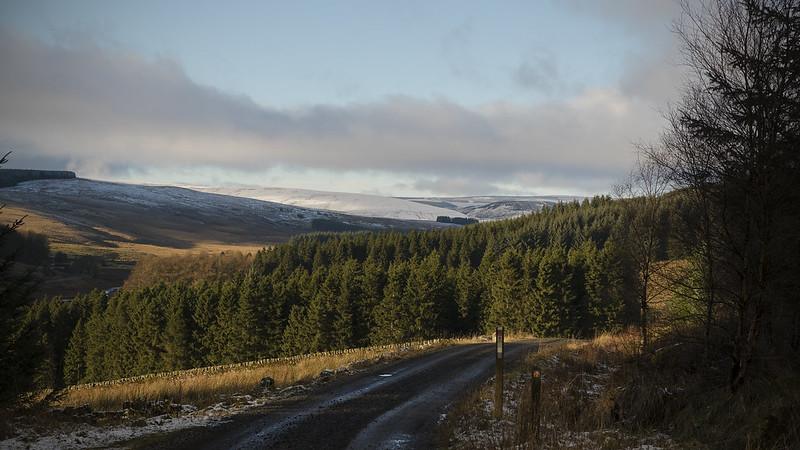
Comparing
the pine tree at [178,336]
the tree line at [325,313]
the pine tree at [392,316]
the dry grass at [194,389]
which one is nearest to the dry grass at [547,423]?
the dry grass at [194,389]

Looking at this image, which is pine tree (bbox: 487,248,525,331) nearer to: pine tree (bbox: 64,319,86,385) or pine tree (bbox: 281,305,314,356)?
pine tree (bbox: 281,305,314,356)

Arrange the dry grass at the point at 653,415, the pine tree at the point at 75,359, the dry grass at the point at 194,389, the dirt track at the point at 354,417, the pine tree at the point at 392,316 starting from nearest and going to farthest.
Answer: the dry grass at the point at 653,415 < the dirt track at the point at 354,417 < the dry grass at the point at 194,389 < the pine tree at the point at 392,316 < the pine tree at the point at 75,359

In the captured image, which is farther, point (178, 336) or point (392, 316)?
point (178, 336)

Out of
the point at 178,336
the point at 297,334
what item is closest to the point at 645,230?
the point at 297,334

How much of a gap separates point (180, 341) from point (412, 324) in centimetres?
3372

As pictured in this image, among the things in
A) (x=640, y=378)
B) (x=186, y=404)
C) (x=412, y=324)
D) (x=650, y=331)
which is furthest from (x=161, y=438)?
(x=412, y=324)

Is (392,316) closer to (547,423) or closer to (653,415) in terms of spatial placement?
(653,415)

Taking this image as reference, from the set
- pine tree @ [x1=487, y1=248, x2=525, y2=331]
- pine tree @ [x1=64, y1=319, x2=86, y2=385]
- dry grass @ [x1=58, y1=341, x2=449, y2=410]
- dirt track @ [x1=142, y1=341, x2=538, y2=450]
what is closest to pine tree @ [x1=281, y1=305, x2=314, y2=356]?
pine tree @ [x1=487, y1=248, x2=525, y2=331]

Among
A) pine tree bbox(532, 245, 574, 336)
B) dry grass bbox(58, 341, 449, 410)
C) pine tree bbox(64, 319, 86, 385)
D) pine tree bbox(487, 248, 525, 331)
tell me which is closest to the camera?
dry grass bbox(58, 341, 449, 410)

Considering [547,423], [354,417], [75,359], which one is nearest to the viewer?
[547,423]

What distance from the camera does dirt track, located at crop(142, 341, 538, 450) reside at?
37.3 ft

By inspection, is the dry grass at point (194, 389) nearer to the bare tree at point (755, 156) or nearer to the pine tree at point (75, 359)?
the bare tree at point (755, 156)

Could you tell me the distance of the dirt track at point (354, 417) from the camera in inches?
448

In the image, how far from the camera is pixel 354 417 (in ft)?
45.4
